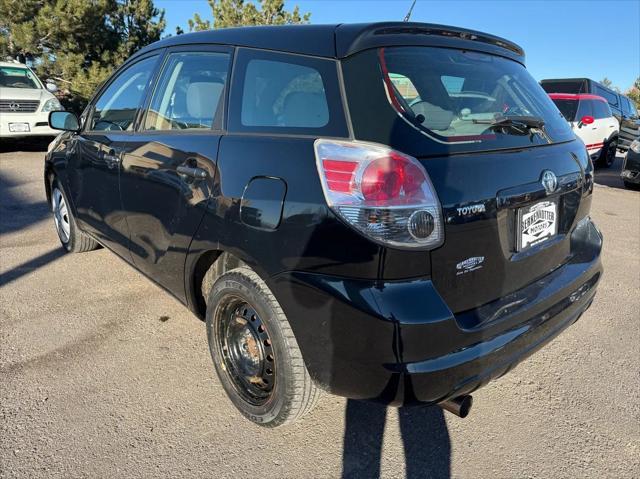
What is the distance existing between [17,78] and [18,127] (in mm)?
1623

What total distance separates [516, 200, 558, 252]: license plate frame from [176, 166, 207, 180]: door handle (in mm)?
1419

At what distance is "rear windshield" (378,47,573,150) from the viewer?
1.96m

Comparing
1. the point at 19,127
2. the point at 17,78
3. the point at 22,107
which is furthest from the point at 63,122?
the point at 17,78

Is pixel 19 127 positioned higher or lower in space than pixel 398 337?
lower

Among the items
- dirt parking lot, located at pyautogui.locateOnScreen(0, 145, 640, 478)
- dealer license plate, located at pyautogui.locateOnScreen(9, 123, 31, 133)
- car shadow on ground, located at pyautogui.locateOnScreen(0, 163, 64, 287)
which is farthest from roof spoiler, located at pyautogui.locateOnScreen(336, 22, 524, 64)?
dealer license plate, located at pyautogui.locateOnScreen(9, 123, 31, 133)

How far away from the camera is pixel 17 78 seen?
11.1 metres

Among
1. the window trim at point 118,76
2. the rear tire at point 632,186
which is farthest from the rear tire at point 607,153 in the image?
the window trim at point 118,76

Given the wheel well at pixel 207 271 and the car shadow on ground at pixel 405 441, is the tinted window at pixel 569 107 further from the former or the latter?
the wheel well at pixel 207 271

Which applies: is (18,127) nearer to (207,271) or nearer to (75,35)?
(75,35)

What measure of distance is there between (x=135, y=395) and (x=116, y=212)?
4.09ft

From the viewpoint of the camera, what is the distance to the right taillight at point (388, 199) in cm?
176

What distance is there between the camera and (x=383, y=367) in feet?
5.87

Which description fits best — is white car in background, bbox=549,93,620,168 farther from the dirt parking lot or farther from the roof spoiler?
the roof spoiler

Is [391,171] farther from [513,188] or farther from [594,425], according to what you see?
[594,425]
